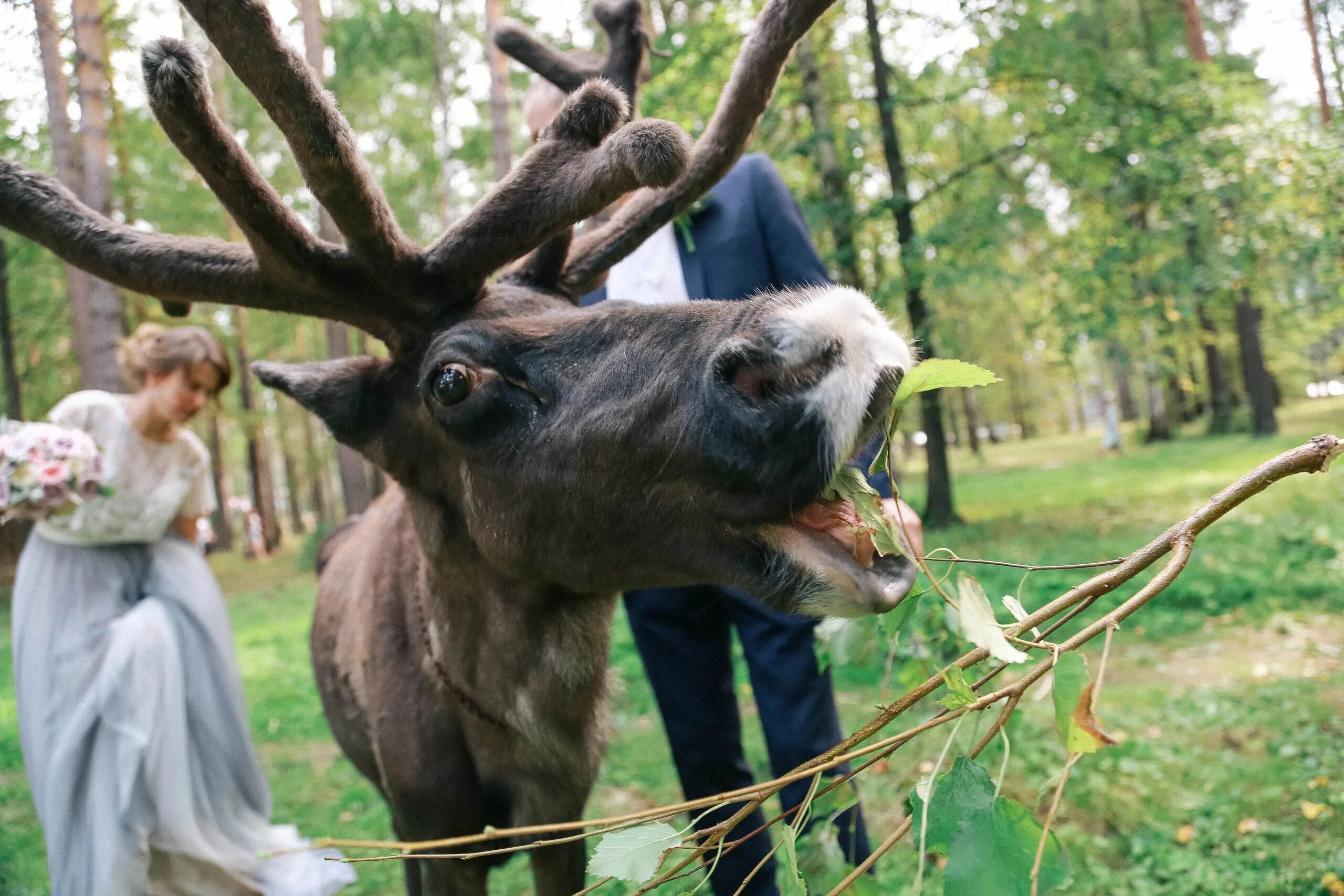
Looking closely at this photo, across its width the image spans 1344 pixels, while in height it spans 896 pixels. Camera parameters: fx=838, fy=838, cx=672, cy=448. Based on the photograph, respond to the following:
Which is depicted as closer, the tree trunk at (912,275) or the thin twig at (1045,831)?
the thin twig at (1045,831)

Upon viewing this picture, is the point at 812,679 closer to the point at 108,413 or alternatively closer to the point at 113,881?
the point at 113,881

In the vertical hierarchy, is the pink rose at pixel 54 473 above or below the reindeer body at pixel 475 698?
above

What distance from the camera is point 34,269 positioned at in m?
12.6

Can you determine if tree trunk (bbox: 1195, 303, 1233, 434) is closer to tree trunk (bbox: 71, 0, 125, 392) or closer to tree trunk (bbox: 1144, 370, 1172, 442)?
tree trunk (bbox: 1144, 370, 1172, 442)

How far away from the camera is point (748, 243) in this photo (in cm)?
308

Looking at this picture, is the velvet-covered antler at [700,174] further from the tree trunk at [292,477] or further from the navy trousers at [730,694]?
the tree trunk at [292,477]

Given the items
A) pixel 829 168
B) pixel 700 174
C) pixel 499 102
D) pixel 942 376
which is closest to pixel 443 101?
pixel 499 102

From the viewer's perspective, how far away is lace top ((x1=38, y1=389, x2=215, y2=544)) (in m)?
4.17

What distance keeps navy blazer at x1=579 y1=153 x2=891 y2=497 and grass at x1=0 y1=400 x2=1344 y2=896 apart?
1315 millimetres

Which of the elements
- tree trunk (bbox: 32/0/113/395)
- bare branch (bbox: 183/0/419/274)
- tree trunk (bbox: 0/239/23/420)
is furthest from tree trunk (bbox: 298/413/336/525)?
bare branch (bbox: 183/0/419/274)

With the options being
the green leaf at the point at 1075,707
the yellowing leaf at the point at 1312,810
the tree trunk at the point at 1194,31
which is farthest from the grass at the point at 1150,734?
the tree trunk at the point at 1194,31

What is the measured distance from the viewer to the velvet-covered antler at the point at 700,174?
2412 millimetres

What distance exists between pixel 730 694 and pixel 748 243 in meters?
1.75

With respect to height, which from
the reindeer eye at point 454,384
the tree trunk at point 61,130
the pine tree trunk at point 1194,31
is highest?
the pine tree trunk at point 1194,31
